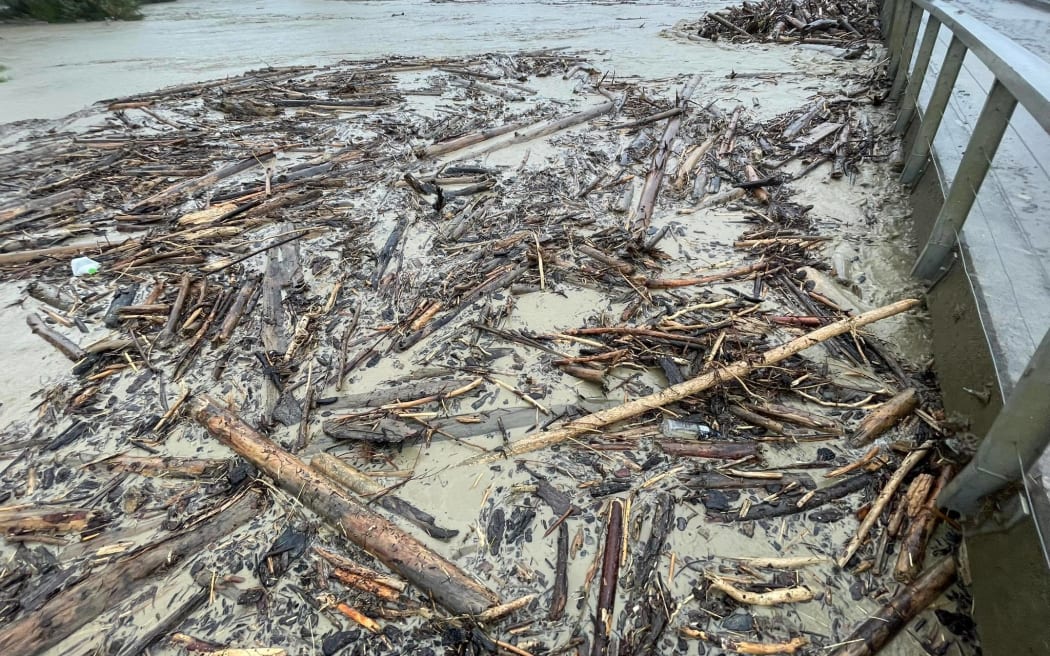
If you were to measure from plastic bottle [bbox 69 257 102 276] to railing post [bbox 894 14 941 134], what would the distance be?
8.56 meters

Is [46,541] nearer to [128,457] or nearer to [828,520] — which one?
[128,457]

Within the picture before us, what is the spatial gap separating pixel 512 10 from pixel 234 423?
17721 millimetres

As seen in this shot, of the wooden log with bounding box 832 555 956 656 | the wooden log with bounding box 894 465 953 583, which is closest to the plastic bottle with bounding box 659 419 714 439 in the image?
the wooden log with bounding box 894 465 953 583

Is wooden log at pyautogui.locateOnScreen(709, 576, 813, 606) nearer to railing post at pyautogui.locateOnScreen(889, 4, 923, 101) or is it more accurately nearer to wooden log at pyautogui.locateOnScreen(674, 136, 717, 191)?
wooden log at pyautogui.locateOnScreen(674, 136, 717, 191)

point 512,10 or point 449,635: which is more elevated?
point 512,10

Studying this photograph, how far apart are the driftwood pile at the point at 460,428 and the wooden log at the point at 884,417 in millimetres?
29

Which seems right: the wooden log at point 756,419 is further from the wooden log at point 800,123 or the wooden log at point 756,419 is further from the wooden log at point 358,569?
the wooden log at point 800,123

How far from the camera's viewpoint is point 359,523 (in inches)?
111

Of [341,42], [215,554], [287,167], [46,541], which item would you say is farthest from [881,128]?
[341,42]

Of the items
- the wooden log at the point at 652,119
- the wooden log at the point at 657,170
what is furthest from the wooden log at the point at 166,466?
the wooden log at the point at 652,119

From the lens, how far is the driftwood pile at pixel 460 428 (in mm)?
2516

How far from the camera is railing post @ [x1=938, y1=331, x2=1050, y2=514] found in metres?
2.04

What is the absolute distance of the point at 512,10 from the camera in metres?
17.4

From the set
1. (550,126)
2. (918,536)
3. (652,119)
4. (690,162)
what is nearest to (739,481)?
(918,536)
